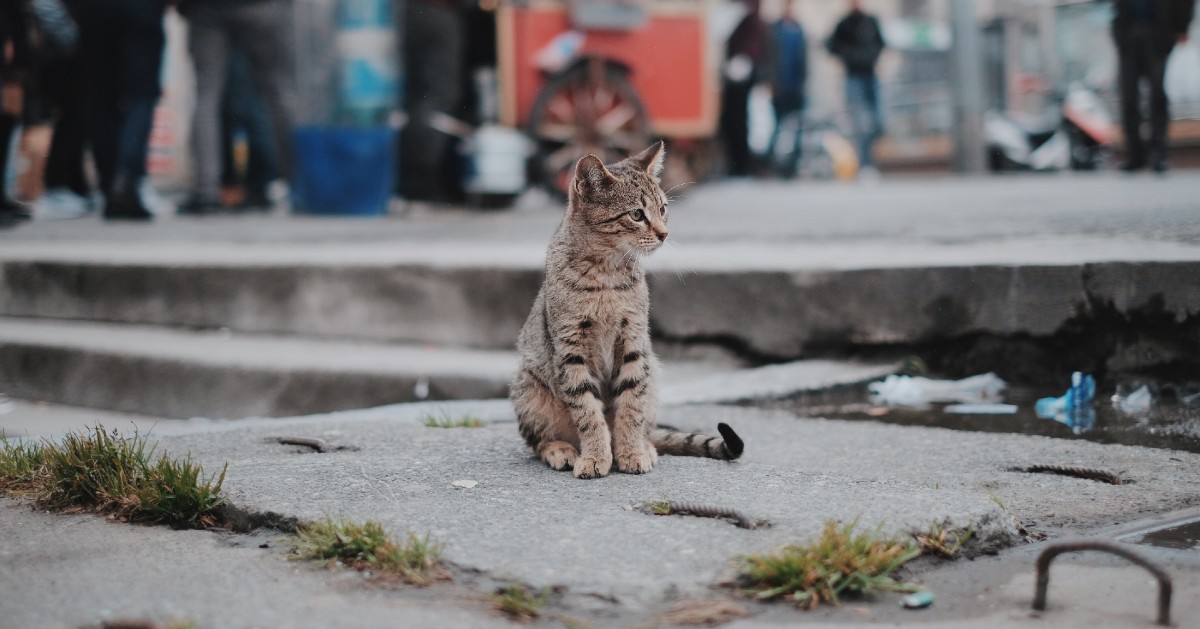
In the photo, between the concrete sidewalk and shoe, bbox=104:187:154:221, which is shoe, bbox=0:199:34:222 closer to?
shoe, bbox=104:187:154:221

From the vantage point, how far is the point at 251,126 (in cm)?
1081

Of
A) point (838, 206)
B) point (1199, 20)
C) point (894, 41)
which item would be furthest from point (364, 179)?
point (894, 41)

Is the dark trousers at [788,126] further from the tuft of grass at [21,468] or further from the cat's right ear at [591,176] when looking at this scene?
the tuft of grass at [21,468]

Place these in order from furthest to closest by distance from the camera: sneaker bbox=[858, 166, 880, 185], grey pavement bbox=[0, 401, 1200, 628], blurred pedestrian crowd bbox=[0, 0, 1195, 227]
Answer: sneaker bbox=[858, 166, 880, 185] → blurred pedestrian crowd bbox=[0, 0, 1195, 227] → grey pavement bbox=[0, 401, 1200, 628]

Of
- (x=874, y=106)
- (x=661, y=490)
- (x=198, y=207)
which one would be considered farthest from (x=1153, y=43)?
(x=661, y=490)

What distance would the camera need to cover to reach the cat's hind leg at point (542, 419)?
3.52 meters

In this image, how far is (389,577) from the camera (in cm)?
239

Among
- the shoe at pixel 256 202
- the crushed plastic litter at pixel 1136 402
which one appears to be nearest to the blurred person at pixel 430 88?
the shoe at pixel 256 202

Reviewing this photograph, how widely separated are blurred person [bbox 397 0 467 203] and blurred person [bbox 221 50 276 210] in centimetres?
127

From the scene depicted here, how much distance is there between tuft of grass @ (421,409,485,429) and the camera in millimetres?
4055

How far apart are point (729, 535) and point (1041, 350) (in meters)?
2.39

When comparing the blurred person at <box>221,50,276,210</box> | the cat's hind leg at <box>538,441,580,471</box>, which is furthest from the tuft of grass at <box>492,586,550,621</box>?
the blurred person at <box>221,50,276,210</box>

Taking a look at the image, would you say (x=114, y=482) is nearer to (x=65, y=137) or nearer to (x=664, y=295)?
(x=664, y=295)

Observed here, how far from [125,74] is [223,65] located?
1.16 metres
